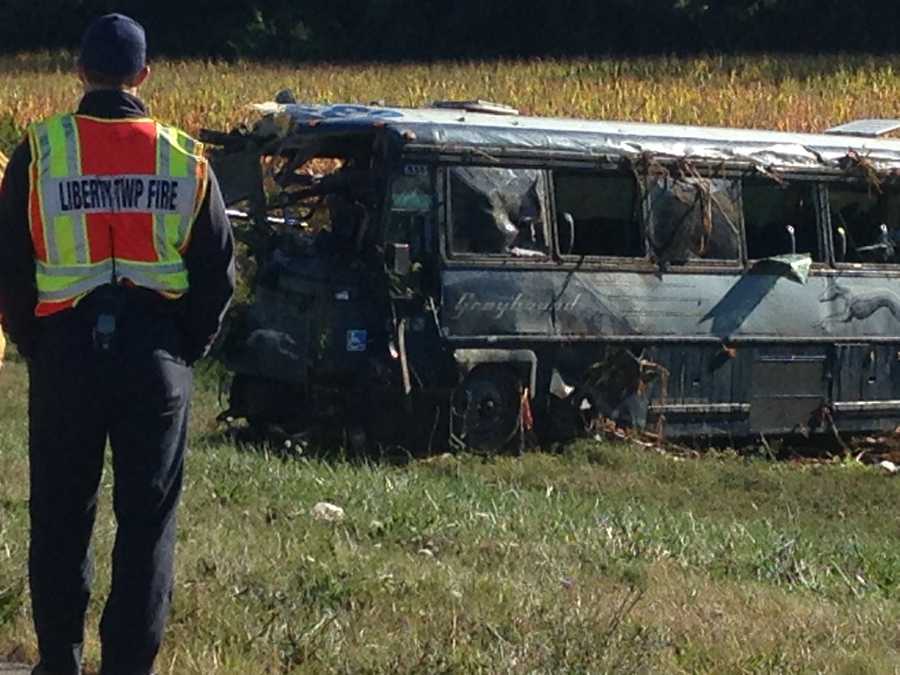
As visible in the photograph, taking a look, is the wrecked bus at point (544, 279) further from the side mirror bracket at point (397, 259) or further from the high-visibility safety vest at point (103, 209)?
the high-visibility safety vest at point (103, 209)

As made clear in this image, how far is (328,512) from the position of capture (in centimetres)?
871

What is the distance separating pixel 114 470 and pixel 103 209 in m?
0.68

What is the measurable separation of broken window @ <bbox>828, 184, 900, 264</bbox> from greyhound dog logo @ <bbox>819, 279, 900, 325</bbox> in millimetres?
236

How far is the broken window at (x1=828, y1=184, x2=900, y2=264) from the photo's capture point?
14.7 metres

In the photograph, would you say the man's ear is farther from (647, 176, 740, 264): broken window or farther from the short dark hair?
(647, 176, 740, 264): broken window

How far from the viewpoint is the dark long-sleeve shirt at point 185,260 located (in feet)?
17.3

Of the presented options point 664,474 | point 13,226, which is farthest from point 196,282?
point 664,474

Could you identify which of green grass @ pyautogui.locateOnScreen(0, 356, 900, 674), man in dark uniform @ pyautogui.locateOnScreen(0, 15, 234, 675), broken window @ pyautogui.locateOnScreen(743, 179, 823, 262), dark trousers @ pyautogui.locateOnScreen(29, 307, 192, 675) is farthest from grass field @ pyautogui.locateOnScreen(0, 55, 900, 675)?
broken window @ pyautogui.locateOnScreen(743, 179, 823, 262)

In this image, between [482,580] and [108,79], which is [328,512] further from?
[108,79]

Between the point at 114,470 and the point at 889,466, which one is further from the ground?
the point at 114,470

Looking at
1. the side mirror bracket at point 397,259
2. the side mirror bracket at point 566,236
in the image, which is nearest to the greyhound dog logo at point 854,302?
the side mirror bracket at point 566,236

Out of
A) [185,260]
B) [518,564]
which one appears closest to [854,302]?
[518,564]

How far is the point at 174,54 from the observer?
57656 millimetres

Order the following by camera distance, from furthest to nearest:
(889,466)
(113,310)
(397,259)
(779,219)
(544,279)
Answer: (779,219)
(889,466)
(544,279)
(397,259)
(113,310)
